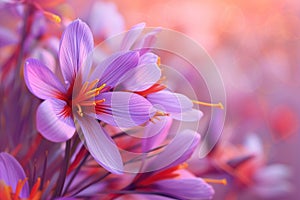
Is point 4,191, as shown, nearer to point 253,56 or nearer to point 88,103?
point 88,103

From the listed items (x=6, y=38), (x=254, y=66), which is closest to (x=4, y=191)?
(x=6, y=38)

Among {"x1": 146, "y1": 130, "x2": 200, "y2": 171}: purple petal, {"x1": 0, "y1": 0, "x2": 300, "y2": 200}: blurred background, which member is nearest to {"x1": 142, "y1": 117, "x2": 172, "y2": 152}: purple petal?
{"x1": 146, "y1": 130, "x2": 200, "y2": 171}: purple petal

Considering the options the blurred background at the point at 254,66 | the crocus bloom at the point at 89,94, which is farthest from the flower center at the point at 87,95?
the blurred background at the point at 254,66

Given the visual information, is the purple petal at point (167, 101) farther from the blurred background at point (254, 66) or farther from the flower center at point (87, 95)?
the blurred background at point (254, 66)

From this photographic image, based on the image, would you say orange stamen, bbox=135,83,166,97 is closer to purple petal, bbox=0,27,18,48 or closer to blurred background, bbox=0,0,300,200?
purple petal, bbox=0,27,18,48

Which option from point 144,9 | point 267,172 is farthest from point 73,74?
point 144,9
